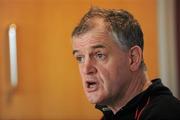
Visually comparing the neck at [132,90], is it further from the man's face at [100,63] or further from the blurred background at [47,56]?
the blurred background at [47,56]

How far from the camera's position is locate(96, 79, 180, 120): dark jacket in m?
0.76

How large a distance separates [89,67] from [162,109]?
18 cm

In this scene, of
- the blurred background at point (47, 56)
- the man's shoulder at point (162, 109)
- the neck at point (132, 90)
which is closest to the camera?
the man's shoulder at point (162, 109)

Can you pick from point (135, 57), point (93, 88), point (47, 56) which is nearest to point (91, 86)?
point (93, 88)

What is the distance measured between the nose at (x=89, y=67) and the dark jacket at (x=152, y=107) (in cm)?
11

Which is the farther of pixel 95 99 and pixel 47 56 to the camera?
pixel 47 56

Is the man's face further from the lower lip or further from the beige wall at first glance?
the beige wall

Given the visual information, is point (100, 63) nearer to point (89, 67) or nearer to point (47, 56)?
point (89, 67)

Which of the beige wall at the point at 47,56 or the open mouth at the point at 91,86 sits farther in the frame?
the beige wall at the point at 47,56

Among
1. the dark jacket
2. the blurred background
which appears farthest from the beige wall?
the dark jacket

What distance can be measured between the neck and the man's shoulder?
0.06 m

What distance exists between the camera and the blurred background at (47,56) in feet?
6.96

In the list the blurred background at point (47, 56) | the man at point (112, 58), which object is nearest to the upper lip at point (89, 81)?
the man at point (112, 58)

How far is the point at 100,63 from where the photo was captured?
0.83 metres
